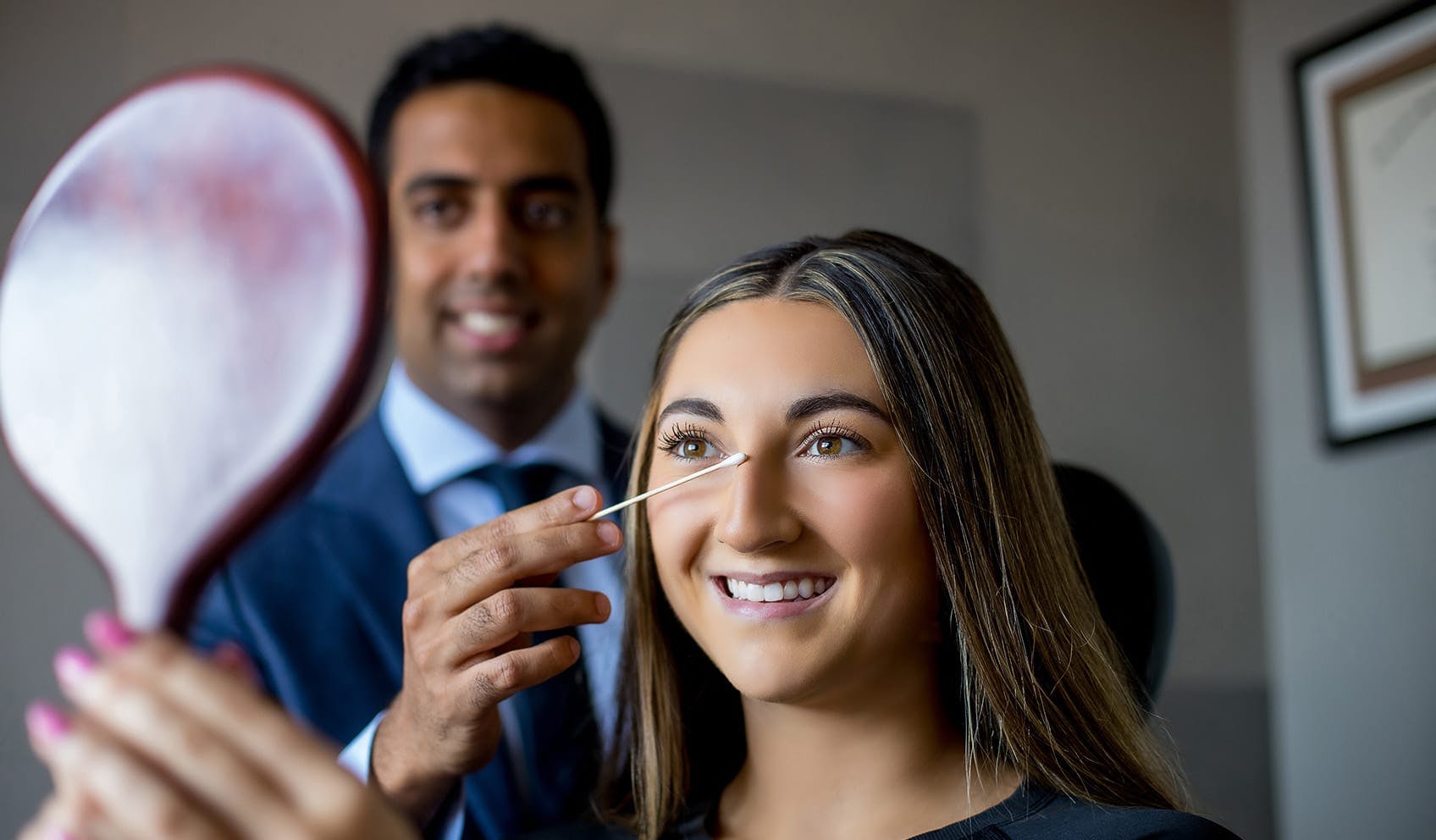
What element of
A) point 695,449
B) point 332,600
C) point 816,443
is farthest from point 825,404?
point 332,600

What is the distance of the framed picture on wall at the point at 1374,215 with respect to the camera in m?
2.17

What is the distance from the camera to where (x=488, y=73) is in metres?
1.77

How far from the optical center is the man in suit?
1568 millimetres

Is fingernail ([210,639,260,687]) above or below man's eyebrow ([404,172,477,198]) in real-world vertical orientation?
→ below

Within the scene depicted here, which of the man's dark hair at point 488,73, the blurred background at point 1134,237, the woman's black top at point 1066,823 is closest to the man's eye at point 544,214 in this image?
the man's dark hair at point 488,73

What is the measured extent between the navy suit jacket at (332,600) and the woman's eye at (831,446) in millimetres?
418

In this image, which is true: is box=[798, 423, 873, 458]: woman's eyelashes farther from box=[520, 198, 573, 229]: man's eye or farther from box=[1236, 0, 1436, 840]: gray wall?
box=[1236, 0, 1436, 840]: gray wall

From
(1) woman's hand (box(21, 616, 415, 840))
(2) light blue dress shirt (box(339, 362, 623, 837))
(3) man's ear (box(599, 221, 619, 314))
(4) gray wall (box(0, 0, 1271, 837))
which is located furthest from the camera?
(4) gray wall (box(0, 0, 1271, 837))

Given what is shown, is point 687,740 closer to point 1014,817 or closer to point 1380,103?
point 1014,817

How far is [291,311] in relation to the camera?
0.55m

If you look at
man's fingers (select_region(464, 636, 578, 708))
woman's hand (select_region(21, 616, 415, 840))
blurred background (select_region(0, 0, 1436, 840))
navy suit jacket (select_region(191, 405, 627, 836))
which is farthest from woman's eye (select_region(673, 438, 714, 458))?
blurred background (select_region(0, 0, 1436, 840))

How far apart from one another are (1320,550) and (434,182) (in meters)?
1.79

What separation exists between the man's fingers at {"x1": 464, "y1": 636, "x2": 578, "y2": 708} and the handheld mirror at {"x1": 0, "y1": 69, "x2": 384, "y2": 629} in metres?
0.61

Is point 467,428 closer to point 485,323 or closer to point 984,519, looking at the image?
point 485,323
